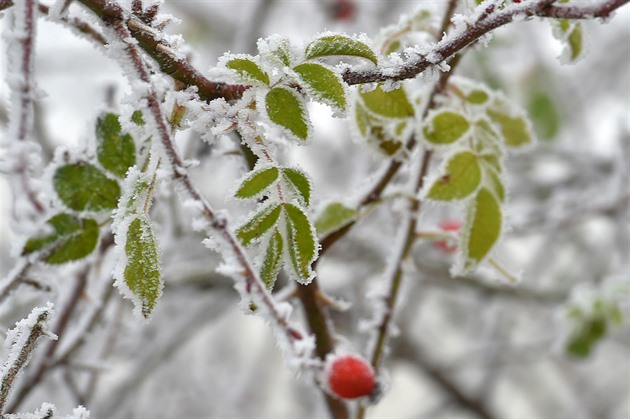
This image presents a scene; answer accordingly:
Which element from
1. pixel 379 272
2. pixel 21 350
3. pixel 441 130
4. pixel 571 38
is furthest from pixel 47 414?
pixel 379 272

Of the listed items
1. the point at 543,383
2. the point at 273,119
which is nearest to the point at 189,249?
the point at 273,119

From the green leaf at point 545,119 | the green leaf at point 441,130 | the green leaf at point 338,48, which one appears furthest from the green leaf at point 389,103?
the green leaf at point 545,119

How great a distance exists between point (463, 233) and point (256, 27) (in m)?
2.25

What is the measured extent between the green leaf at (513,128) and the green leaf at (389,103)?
21 centimetres

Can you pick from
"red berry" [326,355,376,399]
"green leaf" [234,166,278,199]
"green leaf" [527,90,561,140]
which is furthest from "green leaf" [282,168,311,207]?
"green leaf" [527,90,561,140]

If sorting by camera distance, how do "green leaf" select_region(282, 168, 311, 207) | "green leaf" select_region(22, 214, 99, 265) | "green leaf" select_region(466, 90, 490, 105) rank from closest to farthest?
"green leaf" select_region(282, 168, 311, 207), "green leaf" select_region(22, 214, 99, 265), "green leaf" select_region(466, 90, 490, 105)

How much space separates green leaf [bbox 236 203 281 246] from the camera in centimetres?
74

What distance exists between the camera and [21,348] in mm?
687

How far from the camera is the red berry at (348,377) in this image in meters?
0.89

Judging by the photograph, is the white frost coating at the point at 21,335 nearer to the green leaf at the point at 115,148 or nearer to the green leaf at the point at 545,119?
the green leaf at the point at 115,148

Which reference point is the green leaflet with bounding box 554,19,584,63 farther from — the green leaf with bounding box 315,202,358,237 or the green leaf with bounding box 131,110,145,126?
the green leaf with bounding box 131,110,145,126

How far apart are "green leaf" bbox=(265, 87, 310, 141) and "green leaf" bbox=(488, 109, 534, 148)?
56 cm

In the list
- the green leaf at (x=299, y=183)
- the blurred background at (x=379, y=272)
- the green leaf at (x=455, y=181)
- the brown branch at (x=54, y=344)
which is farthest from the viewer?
the blurred background at (x=379, y=272)

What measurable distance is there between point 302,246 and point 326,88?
0.15m
